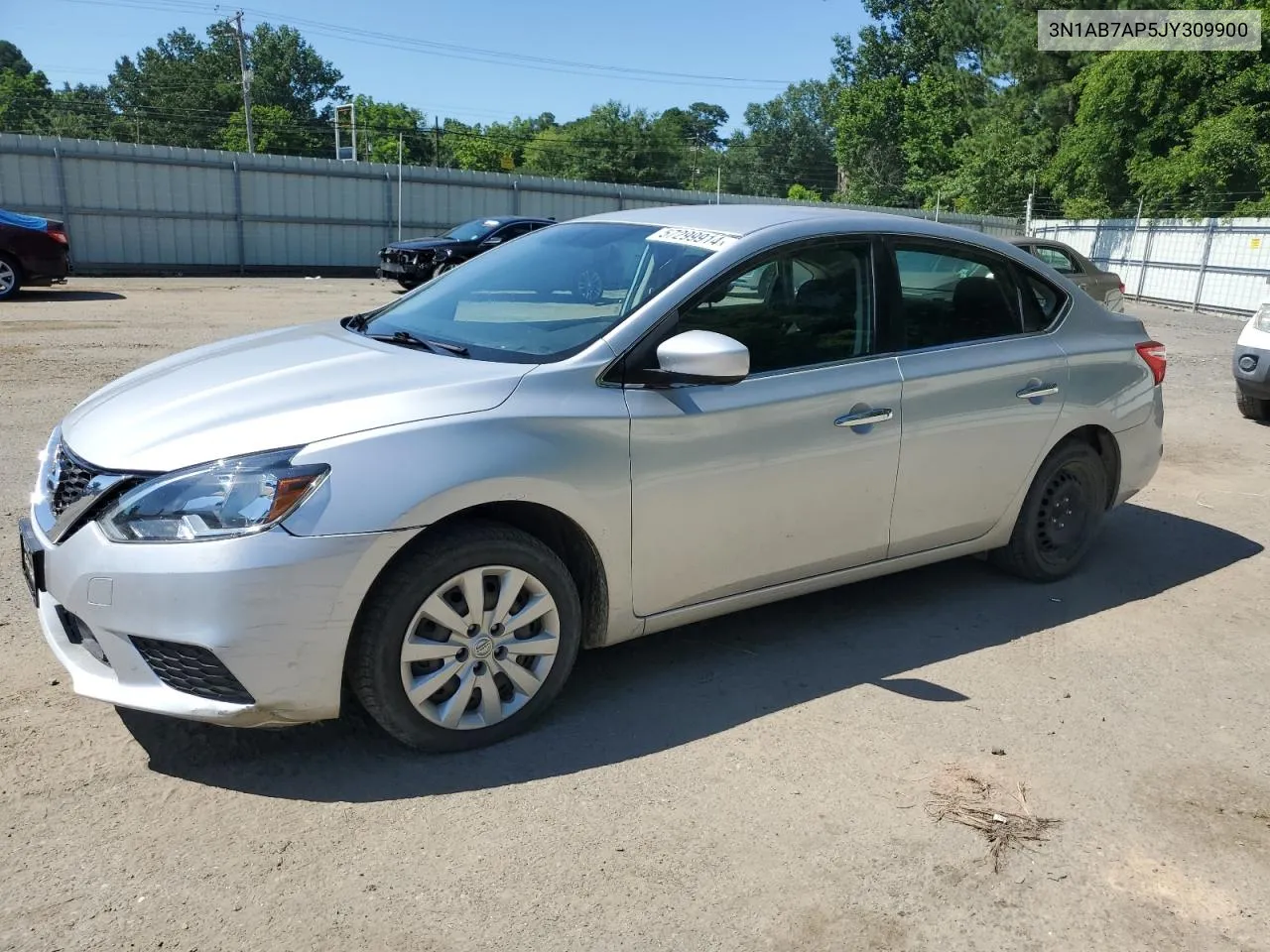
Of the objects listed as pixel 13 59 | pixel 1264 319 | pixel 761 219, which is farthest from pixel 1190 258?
pixel 13 59

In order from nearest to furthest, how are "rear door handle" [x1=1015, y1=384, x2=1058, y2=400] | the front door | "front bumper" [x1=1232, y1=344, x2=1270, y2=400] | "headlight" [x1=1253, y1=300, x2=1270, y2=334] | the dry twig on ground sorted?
the dry twig on ground
the front door
"rear door handle" [x1=1015, y1=384, x2=1058, y2=400]
"front bumper" [x1=1232, y1=344, x2=1270, y2=400]
"headlight" [x1=1253, y1=300, x2=1270, y2=334]

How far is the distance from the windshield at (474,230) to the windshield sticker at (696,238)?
17070 millimetres

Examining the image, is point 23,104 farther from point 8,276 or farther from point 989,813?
point 989,813

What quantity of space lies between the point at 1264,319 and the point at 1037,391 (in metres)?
5.87

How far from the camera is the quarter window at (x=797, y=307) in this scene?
376 cm

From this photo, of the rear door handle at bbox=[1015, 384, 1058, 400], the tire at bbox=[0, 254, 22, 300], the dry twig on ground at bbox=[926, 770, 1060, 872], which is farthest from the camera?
the tire at bbox=[0, 254, 22, 300]

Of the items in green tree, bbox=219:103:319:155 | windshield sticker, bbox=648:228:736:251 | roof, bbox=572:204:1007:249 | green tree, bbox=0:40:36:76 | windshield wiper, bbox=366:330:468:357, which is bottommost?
windshield wiper, bbox=366:330:468:357

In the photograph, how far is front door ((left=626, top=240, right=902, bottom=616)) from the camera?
3.52 m

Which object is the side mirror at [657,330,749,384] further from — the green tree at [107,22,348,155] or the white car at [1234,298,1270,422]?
the green tree at [107,22,348,155]

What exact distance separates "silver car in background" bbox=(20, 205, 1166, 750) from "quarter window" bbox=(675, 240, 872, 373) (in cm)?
1

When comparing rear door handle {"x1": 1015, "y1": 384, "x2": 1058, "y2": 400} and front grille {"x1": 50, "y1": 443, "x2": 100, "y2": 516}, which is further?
rear door handle {"x1": 1015, "y1": 384, "x2": 1058, "y2": 400}

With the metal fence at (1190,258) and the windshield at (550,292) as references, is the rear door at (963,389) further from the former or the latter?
the metal fence at (1190,258)

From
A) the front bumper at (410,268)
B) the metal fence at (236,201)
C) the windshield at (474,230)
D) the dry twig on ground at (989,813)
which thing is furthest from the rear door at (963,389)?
the metal fence at (236,201)

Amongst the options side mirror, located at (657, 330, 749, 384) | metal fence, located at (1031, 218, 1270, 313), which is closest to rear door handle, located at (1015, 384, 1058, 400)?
side mirror, located at (657, 330, 749, 384)
